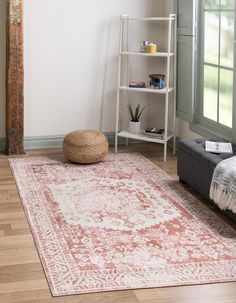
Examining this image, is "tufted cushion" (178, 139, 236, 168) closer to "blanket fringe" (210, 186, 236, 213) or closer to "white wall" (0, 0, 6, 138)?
"blanket fringe" (210, 186, 236, 213)

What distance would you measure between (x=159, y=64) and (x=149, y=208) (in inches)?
90.7

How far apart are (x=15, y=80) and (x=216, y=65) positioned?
5.94 feet

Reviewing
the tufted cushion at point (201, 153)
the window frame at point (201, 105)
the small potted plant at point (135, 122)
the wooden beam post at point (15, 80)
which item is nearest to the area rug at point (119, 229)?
the tufted cushion at point (201, 153)

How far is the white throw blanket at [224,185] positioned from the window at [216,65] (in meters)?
0.95

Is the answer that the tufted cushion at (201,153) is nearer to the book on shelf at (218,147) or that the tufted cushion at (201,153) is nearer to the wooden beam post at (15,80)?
the book on shelf at (218,147)

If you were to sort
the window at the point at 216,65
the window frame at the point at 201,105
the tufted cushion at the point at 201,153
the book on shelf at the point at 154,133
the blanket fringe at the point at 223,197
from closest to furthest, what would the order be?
1. the blanket fringe at the point at 223,197
2. the tufted cushion at the point at 201,153
3. the window at the point at 216,65
4. the window frame at the point at 201,105
5. the book on shelf at the point at 154,133

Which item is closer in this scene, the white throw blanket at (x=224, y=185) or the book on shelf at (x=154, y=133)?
the white throw blanket at (x=224, y=185)

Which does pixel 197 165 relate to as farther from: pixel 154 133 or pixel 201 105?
pixel 154 133

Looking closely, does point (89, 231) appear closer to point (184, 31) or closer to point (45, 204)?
point (45, 204)

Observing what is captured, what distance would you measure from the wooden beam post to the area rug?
410 millimetres

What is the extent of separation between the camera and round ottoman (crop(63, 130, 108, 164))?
5293mm

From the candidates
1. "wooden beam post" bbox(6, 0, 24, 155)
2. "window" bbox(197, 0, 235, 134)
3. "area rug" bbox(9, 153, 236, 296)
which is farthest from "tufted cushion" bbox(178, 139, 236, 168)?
"wooden beam post" bbox(6, 0, 24, 155)

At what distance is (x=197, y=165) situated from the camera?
445cm

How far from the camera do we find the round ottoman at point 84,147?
17.4 feet
